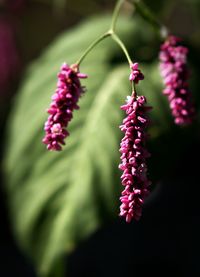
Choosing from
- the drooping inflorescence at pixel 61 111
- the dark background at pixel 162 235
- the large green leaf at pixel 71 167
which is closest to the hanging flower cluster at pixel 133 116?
the drooping inflorescence at pixel 61 111

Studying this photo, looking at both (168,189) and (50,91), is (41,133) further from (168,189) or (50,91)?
(168,189)

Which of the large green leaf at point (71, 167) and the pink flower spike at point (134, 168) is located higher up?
the large green leaf at point (71, 167)

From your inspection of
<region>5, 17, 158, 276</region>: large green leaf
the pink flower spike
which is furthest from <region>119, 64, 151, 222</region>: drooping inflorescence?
<region>5, 17, 158, 276</region>: large green leaf

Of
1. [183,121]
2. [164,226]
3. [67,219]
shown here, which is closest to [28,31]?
[164,226]

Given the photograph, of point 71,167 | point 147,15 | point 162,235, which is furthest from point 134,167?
point 162,235

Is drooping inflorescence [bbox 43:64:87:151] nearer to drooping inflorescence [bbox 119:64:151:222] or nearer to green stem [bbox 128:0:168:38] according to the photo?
drooping inflorescence [bbox 119:64:151:222]

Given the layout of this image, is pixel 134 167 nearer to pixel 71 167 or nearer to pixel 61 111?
pixel 61 111

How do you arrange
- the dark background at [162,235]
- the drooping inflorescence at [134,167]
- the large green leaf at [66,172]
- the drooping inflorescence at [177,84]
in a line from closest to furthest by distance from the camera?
the drooping inflorescence at [134,167] → the drooping inflorescence at [177,84] → the large green leaf at [66,172] → the dark background at [162,235]

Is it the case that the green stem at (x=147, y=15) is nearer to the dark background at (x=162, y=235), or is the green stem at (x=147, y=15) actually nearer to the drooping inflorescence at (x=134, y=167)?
the drooping inflorescence at (x=134, y=167)
